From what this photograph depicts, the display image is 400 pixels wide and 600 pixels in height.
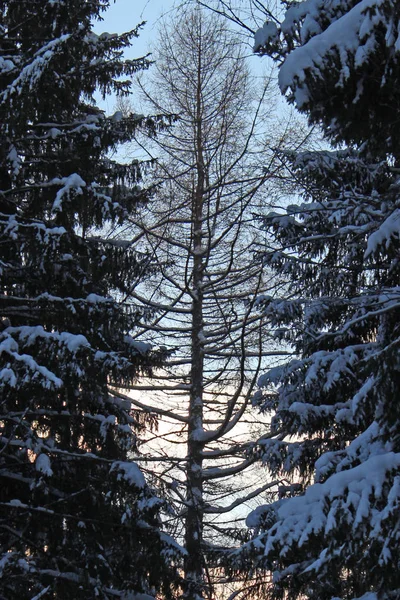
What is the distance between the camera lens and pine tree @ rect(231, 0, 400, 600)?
381 centimetres

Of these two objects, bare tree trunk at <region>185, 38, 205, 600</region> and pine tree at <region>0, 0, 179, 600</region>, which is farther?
bare tree trunk at <region>185, 38, 205, 600</region>

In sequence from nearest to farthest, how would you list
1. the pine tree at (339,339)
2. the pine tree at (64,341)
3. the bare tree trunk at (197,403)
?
1. the pine tree at (339,339)
2. the pine tree at (64,341)
3. the bare tree trunk at (197,403)

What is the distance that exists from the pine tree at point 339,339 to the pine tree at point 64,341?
159cm

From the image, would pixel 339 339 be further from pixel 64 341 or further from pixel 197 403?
pixel 197 403

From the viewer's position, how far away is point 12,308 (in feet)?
25.2

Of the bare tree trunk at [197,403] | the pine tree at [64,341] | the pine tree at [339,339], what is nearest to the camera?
the pine tree at [339,339]

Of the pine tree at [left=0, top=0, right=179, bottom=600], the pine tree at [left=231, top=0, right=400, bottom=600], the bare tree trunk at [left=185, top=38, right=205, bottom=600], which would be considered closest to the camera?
the pine tree at [left=231, top=0, right=400, bottom=600]

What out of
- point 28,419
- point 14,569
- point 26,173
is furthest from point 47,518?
point 26,173

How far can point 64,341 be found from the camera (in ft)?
22.1

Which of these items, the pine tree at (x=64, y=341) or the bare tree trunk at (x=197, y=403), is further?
the bare tree trunk at (x=197, y=403)

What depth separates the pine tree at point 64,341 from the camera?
6.72 m

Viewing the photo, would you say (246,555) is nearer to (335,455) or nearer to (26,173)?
(335,455)

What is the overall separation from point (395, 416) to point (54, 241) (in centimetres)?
403

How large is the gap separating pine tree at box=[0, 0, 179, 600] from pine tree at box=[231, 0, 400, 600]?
1.59 m
